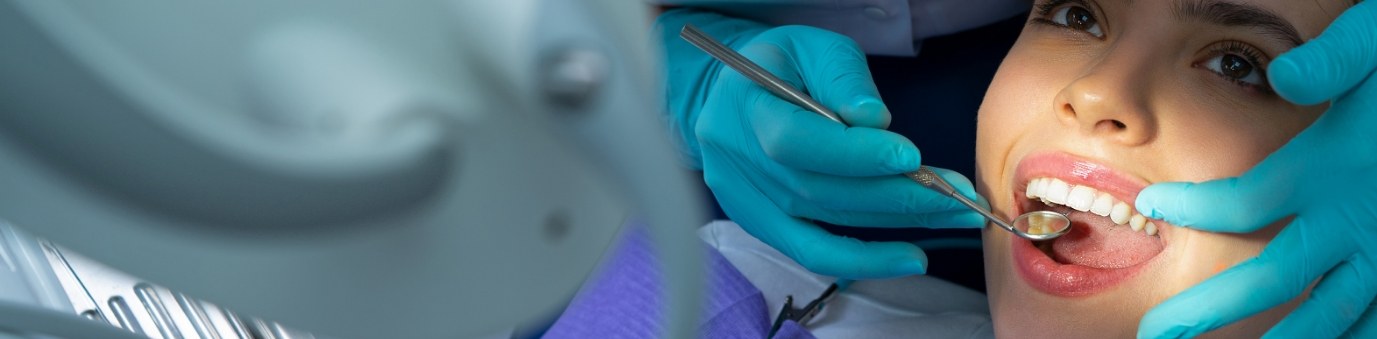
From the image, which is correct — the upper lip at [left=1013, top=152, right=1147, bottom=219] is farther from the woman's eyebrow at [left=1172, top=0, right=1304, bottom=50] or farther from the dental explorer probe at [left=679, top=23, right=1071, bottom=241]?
the woman's eyebrow at [left=1172, top=0, right=1304, bottom=50]

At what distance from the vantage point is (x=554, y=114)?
448 mm

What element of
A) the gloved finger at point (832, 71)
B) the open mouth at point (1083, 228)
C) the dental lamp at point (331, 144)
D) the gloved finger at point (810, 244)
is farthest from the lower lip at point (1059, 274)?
the dental lamp at point (331, 144)

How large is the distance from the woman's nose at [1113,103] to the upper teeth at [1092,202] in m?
0.06

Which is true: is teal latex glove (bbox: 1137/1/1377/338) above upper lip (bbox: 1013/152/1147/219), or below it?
below

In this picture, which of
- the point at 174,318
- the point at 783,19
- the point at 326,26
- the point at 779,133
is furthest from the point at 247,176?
the point at 783,19

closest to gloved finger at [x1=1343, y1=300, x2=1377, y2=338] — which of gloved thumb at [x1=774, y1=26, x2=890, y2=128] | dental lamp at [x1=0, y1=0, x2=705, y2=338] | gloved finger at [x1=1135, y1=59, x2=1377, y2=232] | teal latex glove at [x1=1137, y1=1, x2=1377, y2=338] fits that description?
teal latex glove at [x1=1137, y1=1, x2=1377, y2=338]

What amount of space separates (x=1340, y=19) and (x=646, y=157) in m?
0.76

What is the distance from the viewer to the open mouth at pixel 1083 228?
1.13m

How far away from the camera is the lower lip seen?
113cm

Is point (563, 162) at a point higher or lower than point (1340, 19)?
higher

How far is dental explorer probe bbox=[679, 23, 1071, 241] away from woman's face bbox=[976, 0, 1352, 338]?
0.02m

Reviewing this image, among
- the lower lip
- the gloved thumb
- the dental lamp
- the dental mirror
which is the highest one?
the dental lamp

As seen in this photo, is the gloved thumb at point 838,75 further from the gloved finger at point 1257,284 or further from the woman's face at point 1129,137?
the gloved finger at point 1257,284

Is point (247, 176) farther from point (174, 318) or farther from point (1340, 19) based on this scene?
point (1340, 19)
